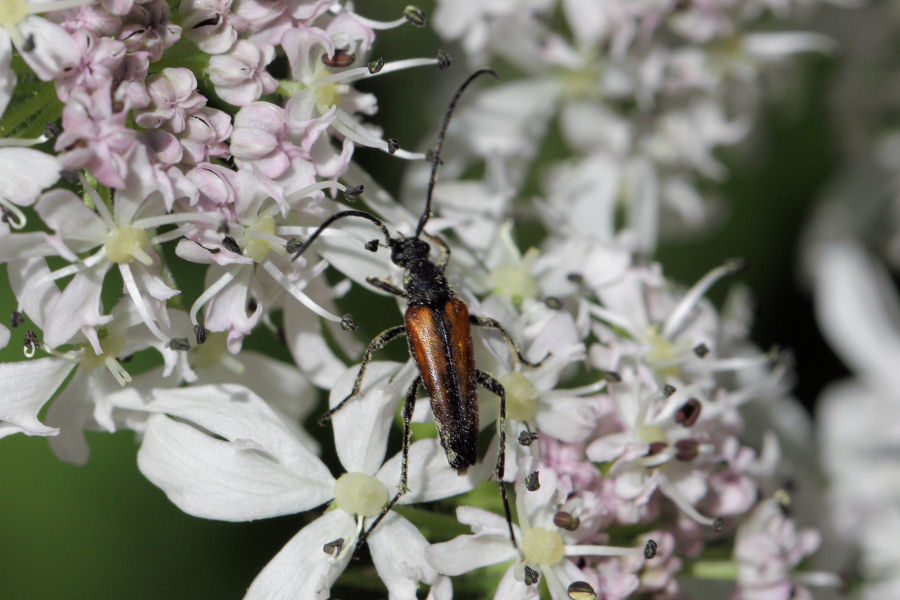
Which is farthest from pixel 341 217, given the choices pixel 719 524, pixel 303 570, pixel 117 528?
pixel 117 528

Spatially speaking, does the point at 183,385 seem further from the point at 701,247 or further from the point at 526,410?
the point at 701,247

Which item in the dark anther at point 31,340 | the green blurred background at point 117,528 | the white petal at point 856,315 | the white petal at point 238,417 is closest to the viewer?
the dark anther at point 31,340

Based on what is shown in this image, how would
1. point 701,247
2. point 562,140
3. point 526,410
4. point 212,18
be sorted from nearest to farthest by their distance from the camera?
point 212,18
point 526,410
point 562,140
point 701,247

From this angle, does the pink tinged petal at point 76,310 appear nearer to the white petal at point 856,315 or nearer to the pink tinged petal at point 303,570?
the pink tinged petal at point 303,570

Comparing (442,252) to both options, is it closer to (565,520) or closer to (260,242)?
(260,242)

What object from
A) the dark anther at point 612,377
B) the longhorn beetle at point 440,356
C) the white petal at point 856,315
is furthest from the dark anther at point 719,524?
the white petal at point 856,315

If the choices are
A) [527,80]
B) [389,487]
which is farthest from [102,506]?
[527,80]
